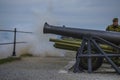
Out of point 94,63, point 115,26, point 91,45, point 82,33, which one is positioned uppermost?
point 115,26

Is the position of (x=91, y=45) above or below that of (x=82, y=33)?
below

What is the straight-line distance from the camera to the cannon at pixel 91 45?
15062 mm

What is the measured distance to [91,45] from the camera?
1534 cm

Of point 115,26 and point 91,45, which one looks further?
point 115,26

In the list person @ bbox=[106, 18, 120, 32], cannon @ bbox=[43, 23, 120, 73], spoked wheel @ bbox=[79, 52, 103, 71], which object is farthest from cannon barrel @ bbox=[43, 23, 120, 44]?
person @ bbox=[106, 18, 120, 32]

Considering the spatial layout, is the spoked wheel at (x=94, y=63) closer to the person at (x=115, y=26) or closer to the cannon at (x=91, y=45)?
the cannon at (x=91, y=45)

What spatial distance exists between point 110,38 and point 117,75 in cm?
164

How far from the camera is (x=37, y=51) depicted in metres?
25.3

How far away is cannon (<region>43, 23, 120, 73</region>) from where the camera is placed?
49.4 ft

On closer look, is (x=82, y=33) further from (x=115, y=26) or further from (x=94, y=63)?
(x=115, y=26)

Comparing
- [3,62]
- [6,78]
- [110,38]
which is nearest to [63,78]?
[6,78]

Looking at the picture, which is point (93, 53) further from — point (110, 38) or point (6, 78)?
point (6, 78)

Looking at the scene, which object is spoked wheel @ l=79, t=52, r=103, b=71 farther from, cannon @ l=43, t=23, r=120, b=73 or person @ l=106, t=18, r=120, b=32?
person @ l=106, t=18, r=120, b=32

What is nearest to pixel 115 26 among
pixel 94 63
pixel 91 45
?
pixel 91 45
